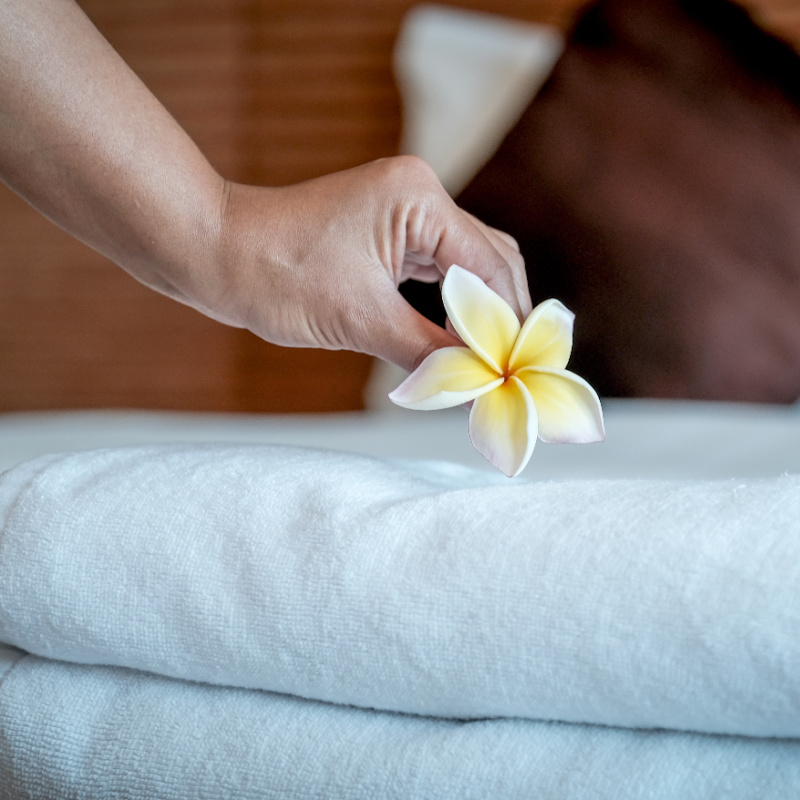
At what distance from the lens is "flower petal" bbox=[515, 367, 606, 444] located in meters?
0.39

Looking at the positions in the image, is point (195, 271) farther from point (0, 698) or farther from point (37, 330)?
point (37, 330)

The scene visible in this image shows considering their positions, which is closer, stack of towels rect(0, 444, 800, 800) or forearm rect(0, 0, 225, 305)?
stack of towels rect(0, 444, 800, 800)

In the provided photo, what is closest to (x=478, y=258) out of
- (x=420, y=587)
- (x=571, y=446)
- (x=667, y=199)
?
(x=420, y=587)

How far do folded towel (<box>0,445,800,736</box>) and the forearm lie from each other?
133 mm

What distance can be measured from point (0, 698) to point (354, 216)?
1.01 feet

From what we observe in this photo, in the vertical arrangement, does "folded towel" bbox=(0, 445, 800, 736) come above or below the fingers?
below

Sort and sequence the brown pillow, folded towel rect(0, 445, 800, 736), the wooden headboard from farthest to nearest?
the wooden headboard → the brown pillow → folded towel rect(0, 445, 800, 736)

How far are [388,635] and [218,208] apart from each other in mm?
263

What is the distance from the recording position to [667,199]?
40.3 inches

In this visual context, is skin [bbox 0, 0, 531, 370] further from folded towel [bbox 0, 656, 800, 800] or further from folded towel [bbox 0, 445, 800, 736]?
folded towel [bbox 0, 656, 800, 800]

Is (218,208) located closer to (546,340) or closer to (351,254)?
(351,254)

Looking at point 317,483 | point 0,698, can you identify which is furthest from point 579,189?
point 0,698

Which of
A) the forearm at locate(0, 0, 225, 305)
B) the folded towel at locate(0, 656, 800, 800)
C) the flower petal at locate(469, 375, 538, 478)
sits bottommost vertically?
the folded towel at locate(0, 656, 800, 800)

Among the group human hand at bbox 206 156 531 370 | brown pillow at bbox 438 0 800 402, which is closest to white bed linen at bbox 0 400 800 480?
brown pillow at bbox 438 0 800 402
